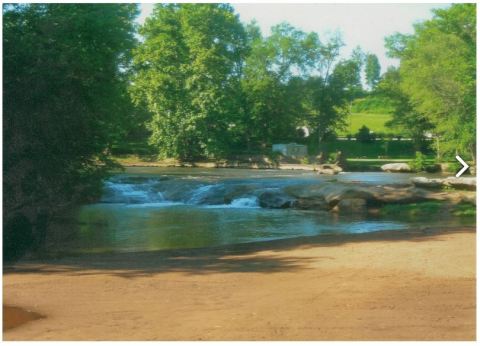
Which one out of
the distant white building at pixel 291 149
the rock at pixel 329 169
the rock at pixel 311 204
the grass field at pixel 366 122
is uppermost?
the grass field at pixel 366 122

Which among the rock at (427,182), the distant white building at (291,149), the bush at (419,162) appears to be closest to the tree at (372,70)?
the distant white building at (291,149)

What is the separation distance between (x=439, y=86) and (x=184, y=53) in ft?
14.5

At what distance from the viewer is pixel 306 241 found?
36.1ft

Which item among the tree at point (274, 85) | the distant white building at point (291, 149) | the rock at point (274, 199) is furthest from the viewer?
the rock at point (274, 199)

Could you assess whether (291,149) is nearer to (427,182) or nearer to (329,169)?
(329,169)

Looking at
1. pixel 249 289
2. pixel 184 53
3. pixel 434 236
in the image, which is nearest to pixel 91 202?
pixel 184 53

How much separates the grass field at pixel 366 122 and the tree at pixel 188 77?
225 cm

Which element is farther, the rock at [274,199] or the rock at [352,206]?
the rock at [274,199]

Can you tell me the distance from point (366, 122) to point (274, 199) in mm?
4890

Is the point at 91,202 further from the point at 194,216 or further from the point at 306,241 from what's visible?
the point at 194,216

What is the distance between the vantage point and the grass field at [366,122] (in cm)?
1200

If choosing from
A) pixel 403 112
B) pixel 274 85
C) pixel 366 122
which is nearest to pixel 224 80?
→ pixel 274 85

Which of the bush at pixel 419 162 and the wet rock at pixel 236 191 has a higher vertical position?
the bush at pixel 419 162

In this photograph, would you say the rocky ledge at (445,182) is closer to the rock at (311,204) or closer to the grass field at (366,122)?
the rock at (311,204)
